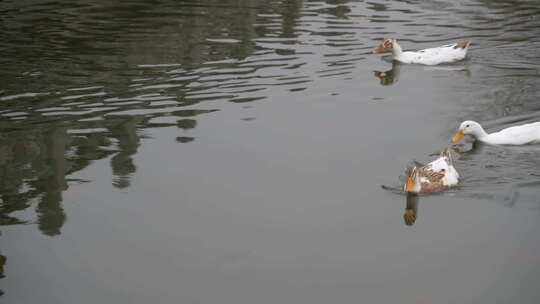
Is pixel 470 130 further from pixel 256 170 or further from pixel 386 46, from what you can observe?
pixel 386 46

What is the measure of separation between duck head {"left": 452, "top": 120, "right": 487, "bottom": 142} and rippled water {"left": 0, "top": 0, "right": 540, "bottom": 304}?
0.17 m

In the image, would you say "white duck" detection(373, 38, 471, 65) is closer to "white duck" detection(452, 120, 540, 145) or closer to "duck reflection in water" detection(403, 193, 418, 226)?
"white duck" detection(452, 120, 540, 145)

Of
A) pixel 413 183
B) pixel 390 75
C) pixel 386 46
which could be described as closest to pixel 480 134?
pixel 413 183

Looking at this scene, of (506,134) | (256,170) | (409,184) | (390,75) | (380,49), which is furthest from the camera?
(380,49)

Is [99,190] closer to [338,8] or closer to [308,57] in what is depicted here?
[308,57]

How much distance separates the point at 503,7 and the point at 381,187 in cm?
1328

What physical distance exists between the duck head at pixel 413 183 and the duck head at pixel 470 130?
1.85 meters

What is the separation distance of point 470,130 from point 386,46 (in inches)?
198

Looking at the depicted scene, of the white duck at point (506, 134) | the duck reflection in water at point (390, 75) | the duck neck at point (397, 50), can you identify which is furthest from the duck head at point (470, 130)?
the duck neck at point (397, 50)

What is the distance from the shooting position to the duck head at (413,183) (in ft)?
28.1

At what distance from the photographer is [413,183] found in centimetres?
859

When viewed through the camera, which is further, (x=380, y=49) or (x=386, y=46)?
(x=380, y=49)

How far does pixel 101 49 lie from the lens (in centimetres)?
1522

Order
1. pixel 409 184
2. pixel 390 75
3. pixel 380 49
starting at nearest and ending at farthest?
pixel 409 184
pixel 390 75
pixel 380 49
